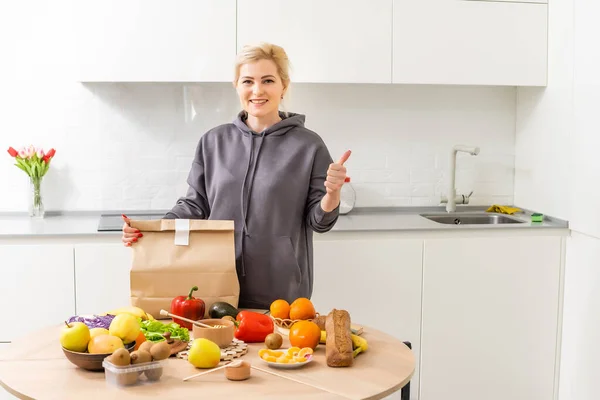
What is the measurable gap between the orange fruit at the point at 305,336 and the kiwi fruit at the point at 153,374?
14.1 inches

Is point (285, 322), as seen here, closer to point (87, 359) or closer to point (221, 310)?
point (221, 310)

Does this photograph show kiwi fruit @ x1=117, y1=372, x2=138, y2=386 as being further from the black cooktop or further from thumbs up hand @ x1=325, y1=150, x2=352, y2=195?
the black cooktop

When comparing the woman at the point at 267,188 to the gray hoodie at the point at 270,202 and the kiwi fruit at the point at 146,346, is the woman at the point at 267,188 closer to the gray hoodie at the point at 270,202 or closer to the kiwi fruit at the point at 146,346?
the gray hoodie at the point at 270,202

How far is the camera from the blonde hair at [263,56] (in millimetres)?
2572

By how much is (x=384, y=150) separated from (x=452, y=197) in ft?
1.42

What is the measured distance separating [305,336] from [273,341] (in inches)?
3.2

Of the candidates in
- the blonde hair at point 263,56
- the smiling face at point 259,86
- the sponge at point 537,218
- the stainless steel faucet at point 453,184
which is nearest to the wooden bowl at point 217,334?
the smiling face at point 259,86

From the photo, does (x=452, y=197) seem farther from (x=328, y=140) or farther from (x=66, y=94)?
(x=66, y=94)

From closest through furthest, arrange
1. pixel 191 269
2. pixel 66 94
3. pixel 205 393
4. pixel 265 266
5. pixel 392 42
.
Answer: pixel 205 393 < pixel 191 269 < pixel 265 266 < pixel 392 42 < pixel 66 94

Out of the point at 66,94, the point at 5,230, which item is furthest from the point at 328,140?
the point at 5,230

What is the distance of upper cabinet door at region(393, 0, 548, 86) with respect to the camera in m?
3.66

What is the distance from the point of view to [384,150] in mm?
4086

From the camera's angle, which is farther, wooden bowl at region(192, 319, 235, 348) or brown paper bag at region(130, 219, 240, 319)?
brown paper bag at region(130, 219, 240, 319)

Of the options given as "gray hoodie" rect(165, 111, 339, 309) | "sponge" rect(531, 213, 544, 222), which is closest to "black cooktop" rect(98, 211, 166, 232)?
"gray hoodie" rect(165, 111, 339, 309)
